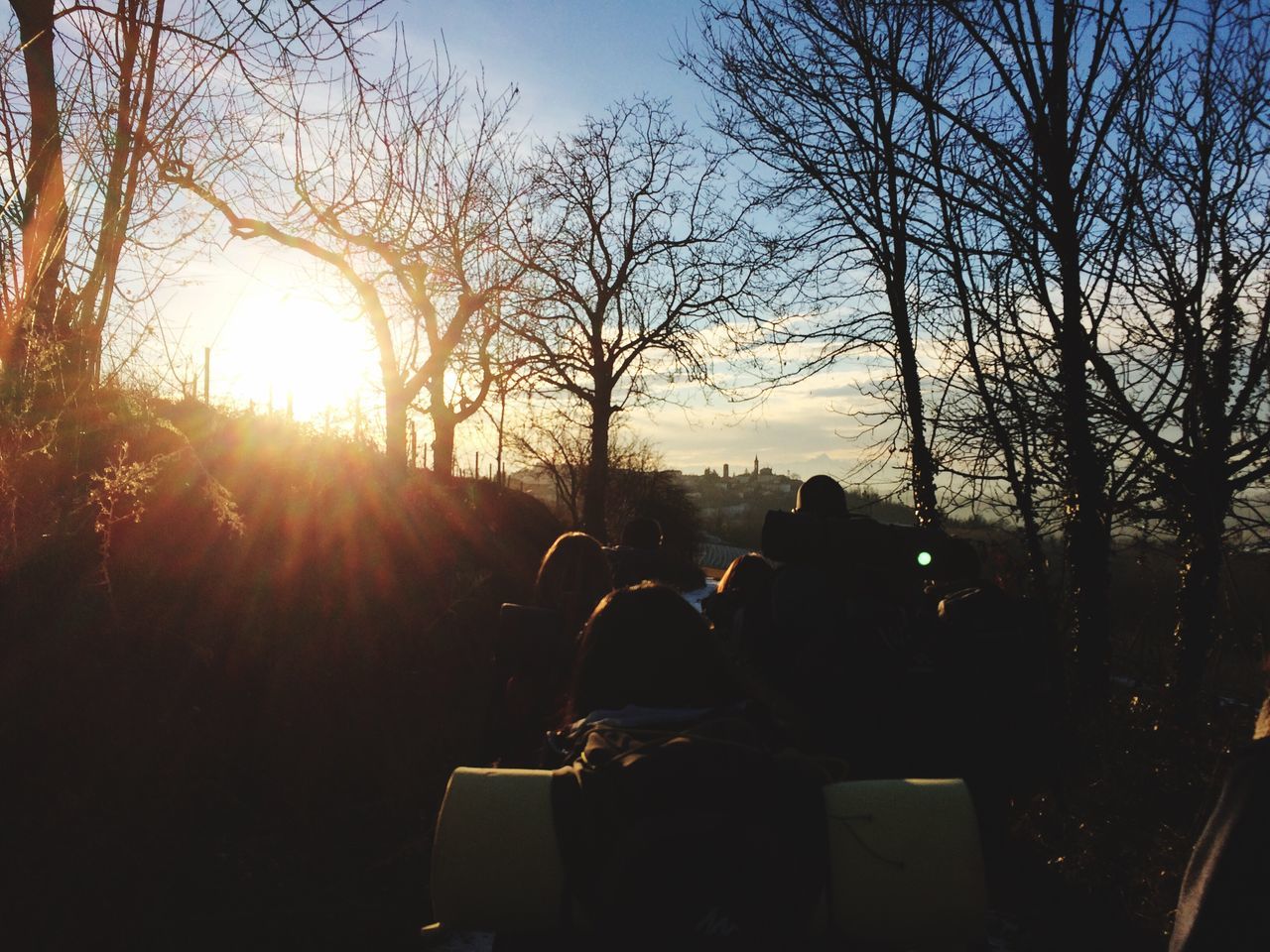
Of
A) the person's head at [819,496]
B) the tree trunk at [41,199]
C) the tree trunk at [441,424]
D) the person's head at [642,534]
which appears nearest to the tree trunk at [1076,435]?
the person's head at [819,496]

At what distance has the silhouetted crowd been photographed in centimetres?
194

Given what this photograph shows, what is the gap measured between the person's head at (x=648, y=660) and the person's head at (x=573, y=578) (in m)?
3.30

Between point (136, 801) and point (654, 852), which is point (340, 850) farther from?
point (654, 852)

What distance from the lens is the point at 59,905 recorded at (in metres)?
4.06

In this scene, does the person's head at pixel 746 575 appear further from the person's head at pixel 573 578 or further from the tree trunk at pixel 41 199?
the tree trunk at pixel 41 199

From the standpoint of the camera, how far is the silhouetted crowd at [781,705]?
1.94 meters

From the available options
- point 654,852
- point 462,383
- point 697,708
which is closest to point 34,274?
point 697,708

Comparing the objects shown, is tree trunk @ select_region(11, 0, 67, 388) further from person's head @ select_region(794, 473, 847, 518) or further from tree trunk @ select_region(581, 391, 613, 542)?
tree trunk @ select_region(581, 391, 613, 542)

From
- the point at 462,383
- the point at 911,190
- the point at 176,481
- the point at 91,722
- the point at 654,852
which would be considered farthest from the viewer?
the point at 462,383

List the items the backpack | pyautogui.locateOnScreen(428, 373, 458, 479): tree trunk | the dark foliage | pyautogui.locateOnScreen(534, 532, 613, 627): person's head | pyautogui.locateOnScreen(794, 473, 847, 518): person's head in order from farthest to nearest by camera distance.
Answer: pyautogui.locateOnScreen(428, 373, 458, 479): tree trunk → pyautogui.locateOnScreen(534, 532, 613, 627): person's head → pyautogui.locateOnScreen(794, 473, 847, 518): person's head → the dark foliage → the backpack

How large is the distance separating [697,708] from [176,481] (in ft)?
21.9

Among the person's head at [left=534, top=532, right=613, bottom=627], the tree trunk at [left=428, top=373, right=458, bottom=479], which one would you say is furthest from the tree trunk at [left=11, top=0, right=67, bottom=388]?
the tree trunk at [left=428, top=373, right=458, bottom=479]

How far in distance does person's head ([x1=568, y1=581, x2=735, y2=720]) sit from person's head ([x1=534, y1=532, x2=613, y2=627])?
3.30m

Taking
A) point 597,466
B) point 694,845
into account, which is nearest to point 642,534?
point 694,845
